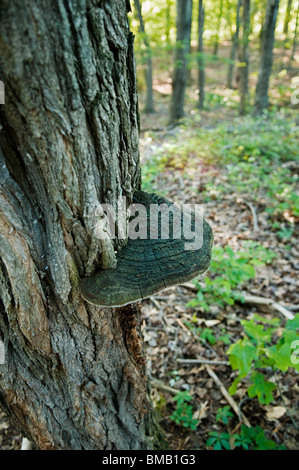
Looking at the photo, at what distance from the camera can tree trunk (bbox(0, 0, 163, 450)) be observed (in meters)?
0.89

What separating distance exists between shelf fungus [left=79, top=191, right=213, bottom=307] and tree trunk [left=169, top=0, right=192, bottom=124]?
29.6 ft

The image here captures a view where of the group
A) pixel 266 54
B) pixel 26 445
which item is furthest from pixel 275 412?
pixel 266 54

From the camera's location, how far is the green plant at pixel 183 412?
238 cm

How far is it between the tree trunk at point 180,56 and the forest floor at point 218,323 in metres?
4.88

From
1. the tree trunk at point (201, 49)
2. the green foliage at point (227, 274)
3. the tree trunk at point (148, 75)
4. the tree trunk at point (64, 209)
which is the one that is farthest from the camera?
the tree trunk at point (201, 49)

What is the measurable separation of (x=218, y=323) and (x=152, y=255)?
7.18 ft

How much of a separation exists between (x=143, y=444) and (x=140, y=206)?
5.36 ft

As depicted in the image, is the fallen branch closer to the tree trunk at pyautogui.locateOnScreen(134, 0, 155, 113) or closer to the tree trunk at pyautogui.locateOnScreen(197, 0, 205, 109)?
the tree trunk at pyautogui.locateOnScreen(197, 0, 205, 109)

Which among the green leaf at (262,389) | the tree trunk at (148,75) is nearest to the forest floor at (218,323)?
the green leaf at (262,389)

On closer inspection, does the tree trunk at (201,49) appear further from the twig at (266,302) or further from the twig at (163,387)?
the twig at (163,387)

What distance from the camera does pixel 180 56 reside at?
9.07m
